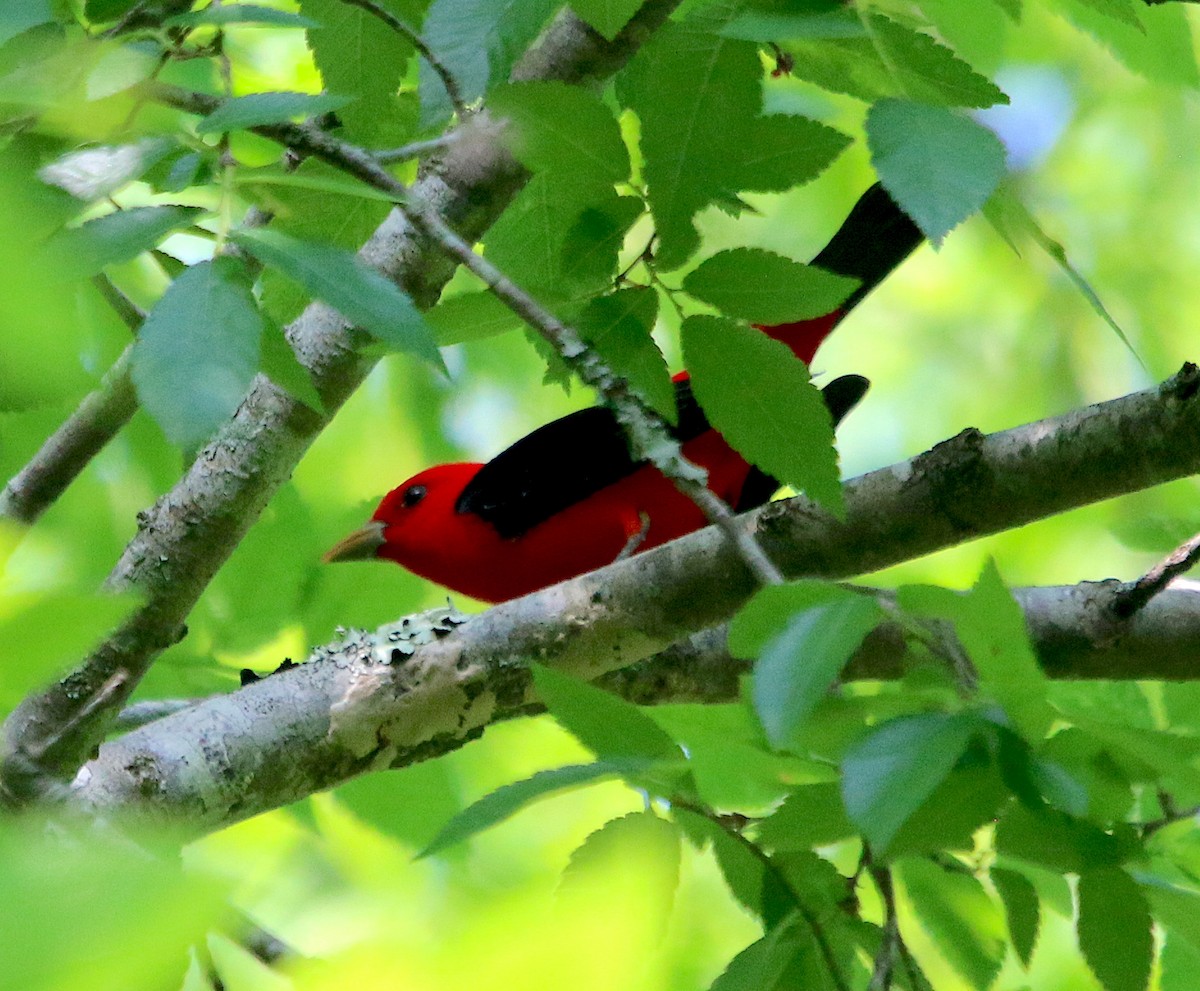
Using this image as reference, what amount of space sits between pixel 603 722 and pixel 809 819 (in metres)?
0.25

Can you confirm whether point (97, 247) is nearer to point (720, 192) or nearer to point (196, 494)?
point (720, 192)

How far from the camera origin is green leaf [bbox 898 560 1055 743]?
1202 mm

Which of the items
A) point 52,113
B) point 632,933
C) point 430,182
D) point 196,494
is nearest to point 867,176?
point 430,182

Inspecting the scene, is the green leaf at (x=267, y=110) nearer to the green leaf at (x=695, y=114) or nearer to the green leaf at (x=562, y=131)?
the green leaf at (x=562, y=131)

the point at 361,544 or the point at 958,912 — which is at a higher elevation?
the point at 361,544

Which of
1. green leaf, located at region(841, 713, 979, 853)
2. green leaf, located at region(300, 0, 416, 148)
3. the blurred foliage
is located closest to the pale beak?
the blurred foliage

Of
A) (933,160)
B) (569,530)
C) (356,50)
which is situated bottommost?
(569,530)

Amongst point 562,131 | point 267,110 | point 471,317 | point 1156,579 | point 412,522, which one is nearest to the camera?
point 267,110

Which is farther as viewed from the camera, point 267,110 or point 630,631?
point 630,631

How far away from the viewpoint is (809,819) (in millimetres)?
1400

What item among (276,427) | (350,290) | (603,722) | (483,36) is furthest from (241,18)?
(276,427)

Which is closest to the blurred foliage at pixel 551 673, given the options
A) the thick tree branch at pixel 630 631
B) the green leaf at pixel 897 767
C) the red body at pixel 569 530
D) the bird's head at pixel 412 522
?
the green leaf at pixel 897 767

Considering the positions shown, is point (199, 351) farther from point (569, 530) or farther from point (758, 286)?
point (569, 530)

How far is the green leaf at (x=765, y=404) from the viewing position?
1.75 meters
